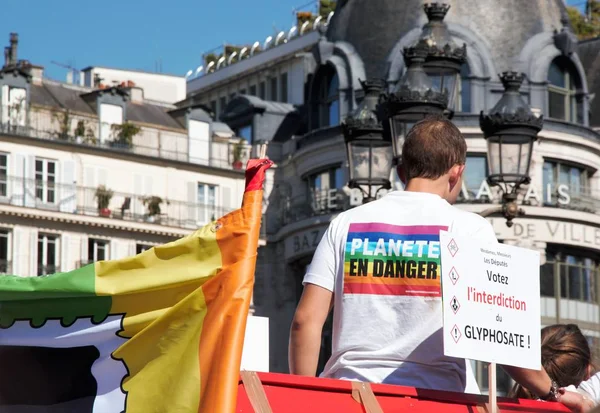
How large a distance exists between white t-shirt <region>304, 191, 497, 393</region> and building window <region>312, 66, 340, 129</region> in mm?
56258

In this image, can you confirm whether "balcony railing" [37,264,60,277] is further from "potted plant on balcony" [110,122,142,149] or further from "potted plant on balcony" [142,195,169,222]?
"potted plant on balcony" [110,122,142,149]

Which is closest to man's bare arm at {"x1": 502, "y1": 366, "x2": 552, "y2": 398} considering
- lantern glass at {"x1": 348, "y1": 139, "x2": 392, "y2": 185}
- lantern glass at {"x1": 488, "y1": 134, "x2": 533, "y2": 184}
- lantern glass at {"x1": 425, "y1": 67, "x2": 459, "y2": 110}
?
lantern glass at {"x1": 488, "y1": 134, "x2": 533, "y2": 184}

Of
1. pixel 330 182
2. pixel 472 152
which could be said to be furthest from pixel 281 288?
pixel 472 152

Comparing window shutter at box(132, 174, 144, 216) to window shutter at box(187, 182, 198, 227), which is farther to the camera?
window shutter at box(187, 182, 198, 227)

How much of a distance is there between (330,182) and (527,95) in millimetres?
7193

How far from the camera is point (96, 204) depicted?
222 feet

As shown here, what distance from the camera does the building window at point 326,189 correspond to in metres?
64.4

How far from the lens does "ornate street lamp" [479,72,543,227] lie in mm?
19031

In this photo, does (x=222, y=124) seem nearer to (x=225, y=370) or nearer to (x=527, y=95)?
(x=527, y=95)

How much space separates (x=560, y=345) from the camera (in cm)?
881

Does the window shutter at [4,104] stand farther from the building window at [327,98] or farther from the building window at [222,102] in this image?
the building window at [222,102]

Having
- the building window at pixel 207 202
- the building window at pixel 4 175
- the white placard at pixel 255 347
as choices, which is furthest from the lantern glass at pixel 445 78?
the building window at pixel 207 202

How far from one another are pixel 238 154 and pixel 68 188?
7179mm

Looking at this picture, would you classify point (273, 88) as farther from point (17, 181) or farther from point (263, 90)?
point (17, 181)
